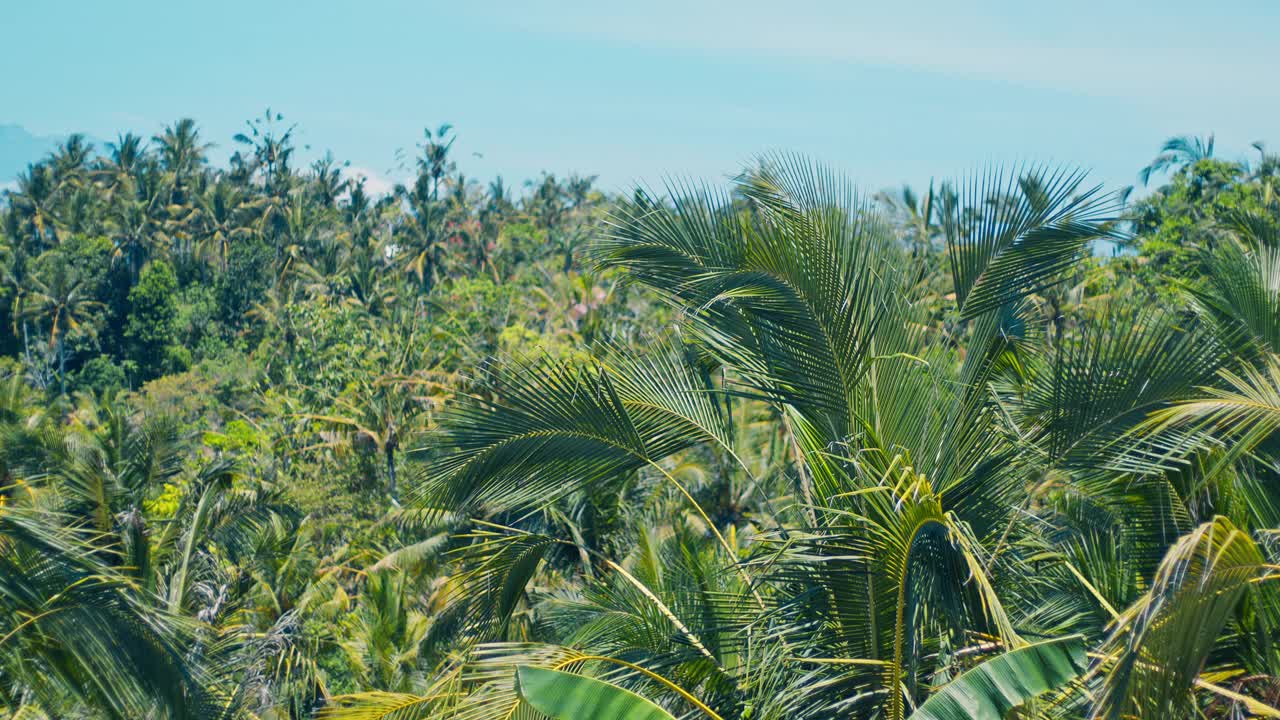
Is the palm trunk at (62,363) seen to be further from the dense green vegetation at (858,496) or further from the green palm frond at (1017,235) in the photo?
the green palm frond at (1017,235)

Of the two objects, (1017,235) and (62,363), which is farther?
(62,363)

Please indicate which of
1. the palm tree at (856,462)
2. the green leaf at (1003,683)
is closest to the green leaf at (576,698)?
the palm tree at (856,462)

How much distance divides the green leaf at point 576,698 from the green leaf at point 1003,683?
990 mm

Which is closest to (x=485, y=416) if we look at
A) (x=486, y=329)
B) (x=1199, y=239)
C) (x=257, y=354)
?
(x=1199, y=239)

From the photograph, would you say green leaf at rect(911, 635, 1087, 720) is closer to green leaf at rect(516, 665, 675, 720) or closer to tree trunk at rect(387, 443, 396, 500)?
green leaf at rect(516, 665, 675, 720)

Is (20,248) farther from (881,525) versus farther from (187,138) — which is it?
(881,525)

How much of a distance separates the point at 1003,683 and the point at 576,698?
4.78 ft

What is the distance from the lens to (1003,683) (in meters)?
3.24

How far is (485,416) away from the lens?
4.91m

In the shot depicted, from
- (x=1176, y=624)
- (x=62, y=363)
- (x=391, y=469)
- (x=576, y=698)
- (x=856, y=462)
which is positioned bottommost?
(x=391, y=469)

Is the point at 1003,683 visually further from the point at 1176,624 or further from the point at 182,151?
the point at 182,151

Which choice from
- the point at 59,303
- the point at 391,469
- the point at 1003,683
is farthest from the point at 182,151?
the point at 1003,683

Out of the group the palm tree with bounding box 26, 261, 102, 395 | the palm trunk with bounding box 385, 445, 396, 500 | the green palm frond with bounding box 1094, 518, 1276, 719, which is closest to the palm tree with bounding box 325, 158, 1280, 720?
the green palm frond with bounding box 1094, 518, 1276, 719

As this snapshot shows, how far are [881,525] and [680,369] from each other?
5.74ft
